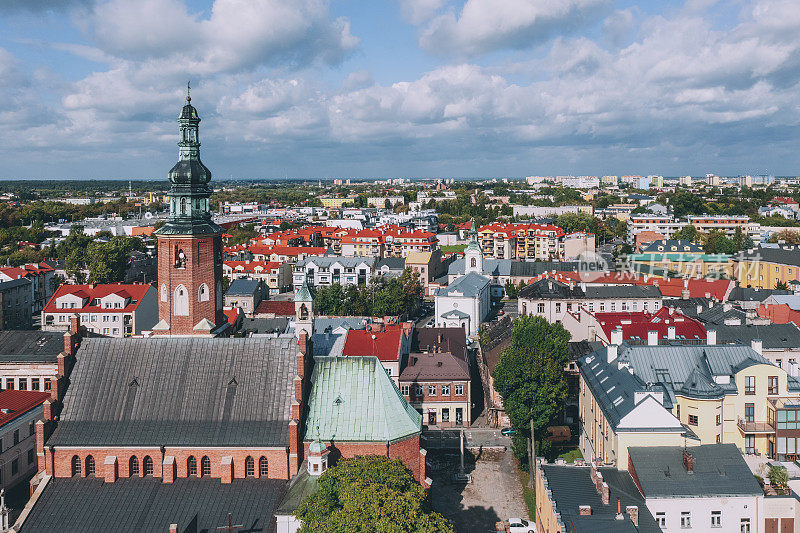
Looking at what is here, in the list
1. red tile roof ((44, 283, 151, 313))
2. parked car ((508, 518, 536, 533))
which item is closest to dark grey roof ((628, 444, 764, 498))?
parked car ((508, 518, 536, 533))

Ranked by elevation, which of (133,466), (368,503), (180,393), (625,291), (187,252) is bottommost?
(133,466)

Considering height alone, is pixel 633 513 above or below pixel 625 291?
below

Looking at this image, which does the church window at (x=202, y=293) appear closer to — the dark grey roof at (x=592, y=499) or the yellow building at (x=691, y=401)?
the dark grey roof at (x=592, y=499)

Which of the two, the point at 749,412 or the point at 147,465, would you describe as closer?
the point at 147,465

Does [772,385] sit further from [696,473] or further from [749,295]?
[749,295]

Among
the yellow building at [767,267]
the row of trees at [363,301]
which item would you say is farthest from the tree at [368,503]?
the yellow building at [767,267]

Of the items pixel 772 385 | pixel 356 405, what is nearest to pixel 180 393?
pixel 356 405
